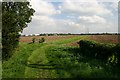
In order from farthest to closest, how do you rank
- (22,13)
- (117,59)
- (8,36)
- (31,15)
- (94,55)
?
(31,15) < (22,13) < (94,55) < (8,36) < (117,59)

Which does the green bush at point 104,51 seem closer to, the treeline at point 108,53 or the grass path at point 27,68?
the treeline at point 108,53

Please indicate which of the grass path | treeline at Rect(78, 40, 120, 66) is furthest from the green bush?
the grass path

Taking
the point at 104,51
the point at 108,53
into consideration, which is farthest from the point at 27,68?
the point at 104,51

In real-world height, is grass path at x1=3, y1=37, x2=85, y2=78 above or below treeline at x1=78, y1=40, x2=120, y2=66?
below

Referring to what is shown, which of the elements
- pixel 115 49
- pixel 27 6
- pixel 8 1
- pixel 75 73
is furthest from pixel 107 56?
pixel 27 6

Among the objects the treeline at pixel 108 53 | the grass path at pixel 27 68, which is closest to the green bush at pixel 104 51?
the treeline at pixel 108 53

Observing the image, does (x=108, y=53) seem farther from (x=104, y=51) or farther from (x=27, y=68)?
(x=27, y=68)

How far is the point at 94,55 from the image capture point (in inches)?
1355

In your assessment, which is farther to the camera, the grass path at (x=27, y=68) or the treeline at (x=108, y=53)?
the treeline at (x=108, y=53)

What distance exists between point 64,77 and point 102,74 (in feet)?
8.14

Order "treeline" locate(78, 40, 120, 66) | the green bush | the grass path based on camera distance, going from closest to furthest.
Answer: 1. the grass path
2. "treeline" locate(78, 40, 120, 66)
3. the green bush

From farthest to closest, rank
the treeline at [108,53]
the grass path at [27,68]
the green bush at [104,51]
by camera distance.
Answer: the green bush at [104,51]
the treeline at [108,53]
the grass path at [27,68]

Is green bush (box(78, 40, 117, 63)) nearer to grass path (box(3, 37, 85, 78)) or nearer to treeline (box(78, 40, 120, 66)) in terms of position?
treeline (box(78, 40, 120, 66))

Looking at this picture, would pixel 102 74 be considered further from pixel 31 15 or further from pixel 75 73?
pixel 31 15
